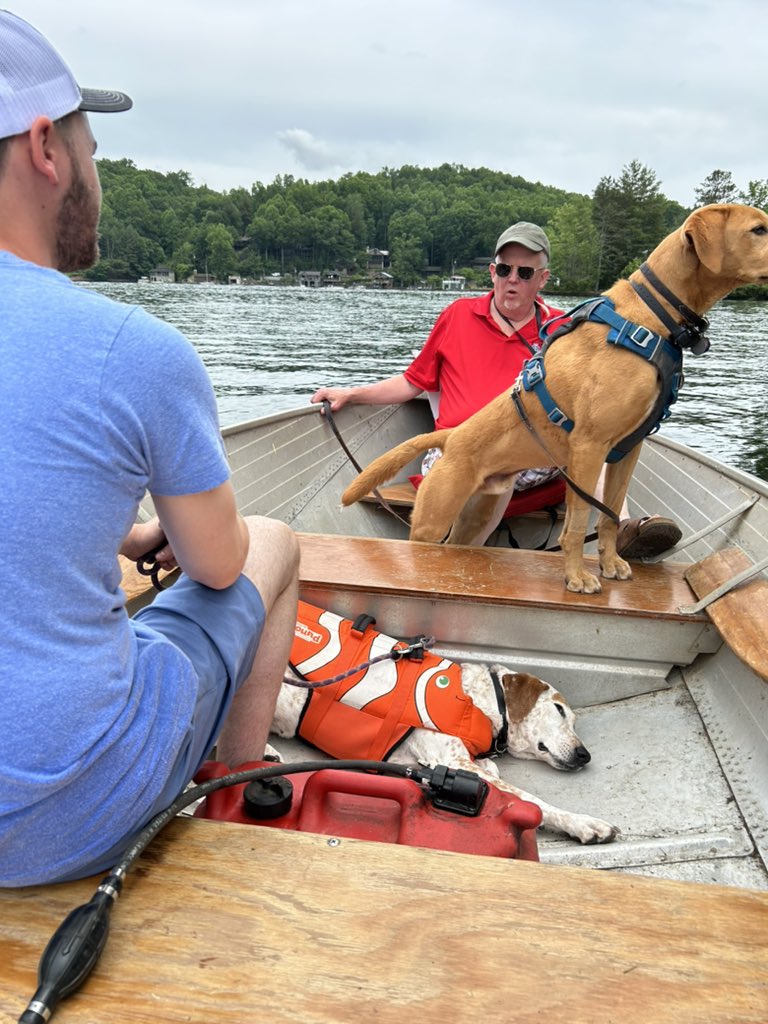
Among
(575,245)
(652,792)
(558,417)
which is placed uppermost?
(575,245)

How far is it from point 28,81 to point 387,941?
1.44 meters

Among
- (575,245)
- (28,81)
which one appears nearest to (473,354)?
(28,81)

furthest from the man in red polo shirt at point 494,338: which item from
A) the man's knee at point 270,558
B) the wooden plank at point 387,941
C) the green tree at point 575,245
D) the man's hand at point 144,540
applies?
the green tree at point 575,245

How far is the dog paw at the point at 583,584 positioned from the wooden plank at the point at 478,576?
0.04 m

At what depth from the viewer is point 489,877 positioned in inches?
50.0

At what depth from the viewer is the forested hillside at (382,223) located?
73.9 m

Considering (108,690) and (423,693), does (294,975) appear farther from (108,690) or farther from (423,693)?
(423,693)

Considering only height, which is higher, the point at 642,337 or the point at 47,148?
the point at 47,148

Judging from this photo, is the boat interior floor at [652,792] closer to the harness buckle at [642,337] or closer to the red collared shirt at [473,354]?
the harness buckle at [642,337]

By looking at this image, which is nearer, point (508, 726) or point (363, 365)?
point (508, 726)

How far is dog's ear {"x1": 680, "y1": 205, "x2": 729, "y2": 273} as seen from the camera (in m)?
2.43

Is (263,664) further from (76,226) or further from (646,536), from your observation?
(646,536)

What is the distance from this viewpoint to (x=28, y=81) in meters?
Result: 1.05

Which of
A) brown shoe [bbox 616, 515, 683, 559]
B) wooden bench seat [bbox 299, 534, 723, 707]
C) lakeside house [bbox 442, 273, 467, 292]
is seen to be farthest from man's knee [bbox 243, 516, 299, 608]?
lakeside house [bbox 442, 273, 467, 292]
